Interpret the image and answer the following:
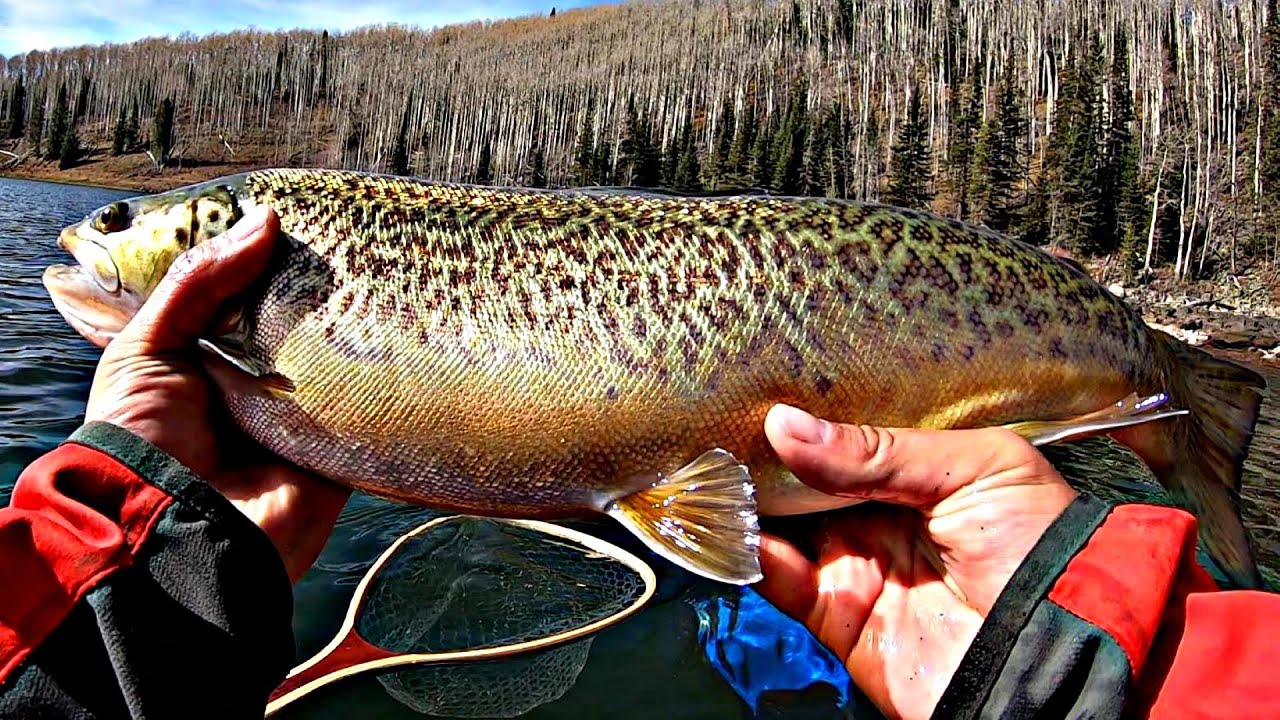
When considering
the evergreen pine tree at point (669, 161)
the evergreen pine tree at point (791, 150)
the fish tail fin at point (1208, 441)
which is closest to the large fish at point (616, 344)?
the fish tail fin at point (1208, 441)

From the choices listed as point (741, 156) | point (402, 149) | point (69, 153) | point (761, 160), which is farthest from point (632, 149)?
point (69, 153)

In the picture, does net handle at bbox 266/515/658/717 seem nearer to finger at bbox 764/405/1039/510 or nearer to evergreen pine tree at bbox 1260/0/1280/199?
finger at bbox 764/405/1039/510

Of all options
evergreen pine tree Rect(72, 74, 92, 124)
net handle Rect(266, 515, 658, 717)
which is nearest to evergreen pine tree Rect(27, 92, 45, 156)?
evergreen pine tree Rect(72, 74, 92, 124)

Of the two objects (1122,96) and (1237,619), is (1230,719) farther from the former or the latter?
(1122,96)

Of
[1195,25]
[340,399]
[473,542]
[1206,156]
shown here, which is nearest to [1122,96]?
[1206,156]

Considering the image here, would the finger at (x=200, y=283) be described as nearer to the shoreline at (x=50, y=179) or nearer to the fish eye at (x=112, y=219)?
the fish eye at (x=112, y=219)

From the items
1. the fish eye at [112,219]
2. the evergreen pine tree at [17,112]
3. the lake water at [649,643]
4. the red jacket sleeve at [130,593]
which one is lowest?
the lake water at [649,643]
